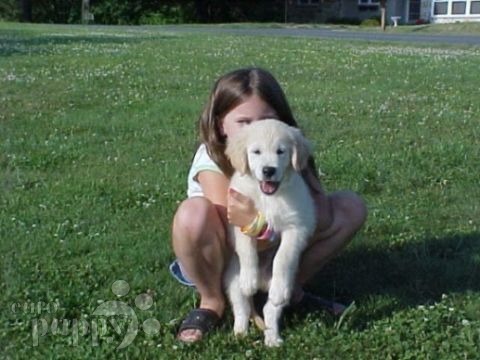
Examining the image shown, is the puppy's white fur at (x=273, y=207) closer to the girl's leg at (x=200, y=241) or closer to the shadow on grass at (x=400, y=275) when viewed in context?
the girl's leg at (x=200, y=241)

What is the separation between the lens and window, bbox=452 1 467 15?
156 feet

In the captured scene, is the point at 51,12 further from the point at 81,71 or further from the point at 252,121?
the point at 252,121

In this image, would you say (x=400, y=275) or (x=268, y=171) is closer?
(x=268, y=171)

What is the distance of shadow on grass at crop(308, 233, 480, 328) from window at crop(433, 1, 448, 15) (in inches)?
1770

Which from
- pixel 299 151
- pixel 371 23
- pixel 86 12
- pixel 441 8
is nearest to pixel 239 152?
pixel 299 151

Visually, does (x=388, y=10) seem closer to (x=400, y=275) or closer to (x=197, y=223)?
(x=400, y=275)

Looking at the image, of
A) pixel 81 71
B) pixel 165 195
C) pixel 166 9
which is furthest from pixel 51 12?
pixel 165 195

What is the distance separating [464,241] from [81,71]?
9.63 meters

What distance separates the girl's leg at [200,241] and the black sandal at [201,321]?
26 mm

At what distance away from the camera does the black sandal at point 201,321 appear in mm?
4117

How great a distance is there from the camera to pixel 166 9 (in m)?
52.5

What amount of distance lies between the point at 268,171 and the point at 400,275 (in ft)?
Answer: 5.16

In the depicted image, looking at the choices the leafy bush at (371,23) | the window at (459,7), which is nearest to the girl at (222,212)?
the leafy bush at (371,23)

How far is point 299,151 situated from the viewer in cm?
382
